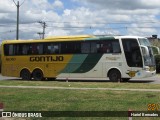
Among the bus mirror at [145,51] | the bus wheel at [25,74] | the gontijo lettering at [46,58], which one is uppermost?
the bus mirror at [145,51]

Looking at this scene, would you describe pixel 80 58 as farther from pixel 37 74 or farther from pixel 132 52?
pixel 37 74

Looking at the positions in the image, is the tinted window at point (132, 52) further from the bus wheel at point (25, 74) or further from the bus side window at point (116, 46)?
the bus wheel at point (25, 74)

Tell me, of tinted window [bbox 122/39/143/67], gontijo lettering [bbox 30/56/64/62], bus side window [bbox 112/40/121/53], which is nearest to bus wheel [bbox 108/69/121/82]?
tinted window [bbox 122/39/143/67]

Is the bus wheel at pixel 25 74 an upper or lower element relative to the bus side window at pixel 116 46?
lower

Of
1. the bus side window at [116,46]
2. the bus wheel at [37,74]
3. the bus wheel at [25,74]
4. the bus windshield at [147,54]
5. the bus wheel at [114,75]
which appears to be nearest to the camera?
the bus windshield at [147,54]

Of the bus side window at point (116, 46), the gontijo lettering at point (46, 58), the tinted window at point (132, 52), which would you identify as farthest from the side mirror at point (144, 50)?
the gontijo lettering at point (46, 58)

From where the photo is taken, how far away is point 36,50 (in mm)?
28312

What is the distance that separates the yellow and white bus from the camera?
24.8 meters

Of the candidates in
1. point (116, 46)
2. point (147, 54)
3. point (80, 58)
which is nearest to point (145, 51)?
point (147, 54)

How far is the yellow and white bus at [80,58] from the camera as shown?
24828 millimetres

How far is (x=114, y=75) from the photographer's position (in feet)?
83.6

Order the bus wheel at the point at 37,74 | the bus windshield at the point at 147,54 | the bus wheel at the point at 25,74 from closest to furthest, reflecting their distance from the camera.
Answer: the bus windshield at the point at 147,54 < the bus wheel at the point at 37,74 < the bus wheel at the point at 25,74

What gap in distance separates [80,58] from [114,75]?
2603mm

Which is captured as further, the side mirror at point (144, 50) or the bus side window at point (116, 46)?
the bus side window at point (116, 46)
